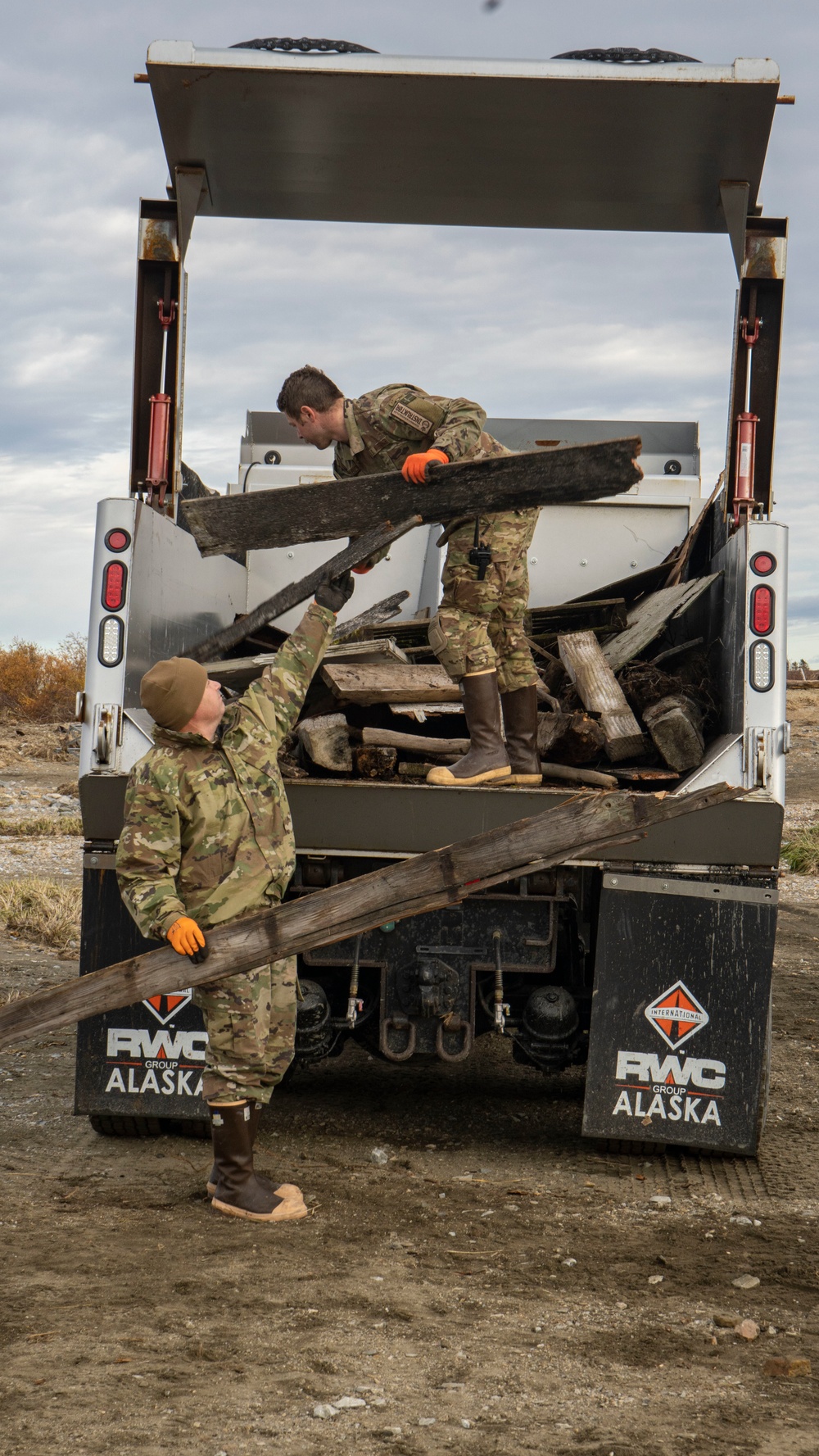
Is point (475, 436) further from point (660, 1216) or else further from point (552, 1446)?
point (552, 1446)

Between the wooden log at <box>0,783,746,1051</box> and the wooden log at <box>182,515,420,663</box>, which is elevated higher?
the wooden log at <box>182,515,420,663</box>

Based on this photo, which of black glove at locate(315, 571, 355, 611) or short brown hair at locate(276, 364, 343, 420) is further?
short brown hair at locate(276, 364, 343, 420)

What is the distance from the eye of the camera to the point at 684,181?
5.43 meters

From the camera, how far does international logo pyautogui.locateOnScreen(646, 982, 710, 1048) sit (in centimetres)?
429

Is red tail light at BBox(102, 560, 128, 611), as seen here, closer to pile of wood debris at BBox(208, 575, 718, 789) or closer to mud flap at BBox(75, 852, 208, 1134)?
pile of wood debris at BBox(208, 575, 718, 789)

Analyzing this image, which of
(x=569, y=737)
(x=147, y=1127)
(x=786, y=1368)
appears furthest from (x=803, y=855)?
(x=786, y=1368)

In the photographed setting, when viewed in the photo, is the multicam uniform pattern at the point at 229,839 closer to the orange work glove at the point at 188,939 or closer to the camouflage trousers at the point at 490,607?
the orange work glove at the point at 188,939

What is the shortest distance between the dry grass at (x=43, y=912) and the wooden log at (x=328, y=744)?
4515 mm

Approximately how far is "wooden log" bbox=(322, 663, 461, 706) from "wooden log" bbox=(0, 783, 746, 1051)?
1.34 meters

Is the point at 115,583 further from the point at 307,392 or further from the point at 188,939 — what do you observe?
the point at 188,939

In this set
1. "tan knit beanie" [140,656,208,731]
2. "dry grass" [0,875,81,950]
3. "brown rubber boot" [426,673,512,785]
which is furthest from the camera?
"dry grass" [0,875,81,950]

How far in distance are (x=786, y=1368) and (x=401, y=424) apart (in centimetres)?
305

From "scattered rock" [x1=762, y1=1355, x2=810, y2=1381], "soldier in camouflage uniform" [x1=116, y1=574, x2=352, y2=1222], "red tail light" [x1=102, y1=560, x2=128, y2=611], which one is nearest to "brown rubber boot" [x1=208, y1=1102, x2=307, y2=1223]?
"soldier in camouflage uniform" [x1=116, y1=574, x2=352, y2=1222]

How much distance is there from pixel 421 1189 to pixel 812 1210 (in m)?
1.22
